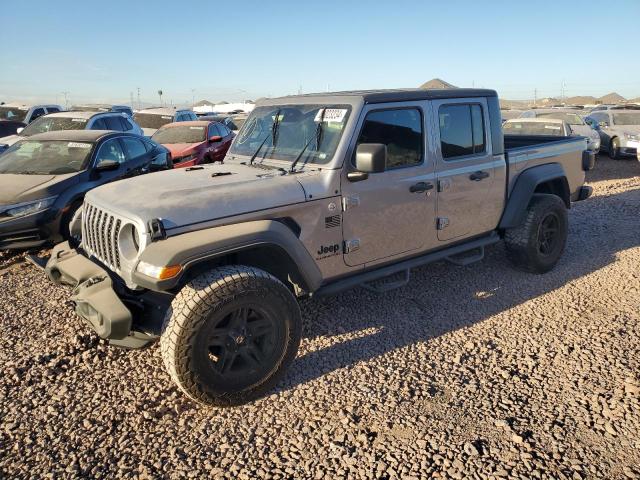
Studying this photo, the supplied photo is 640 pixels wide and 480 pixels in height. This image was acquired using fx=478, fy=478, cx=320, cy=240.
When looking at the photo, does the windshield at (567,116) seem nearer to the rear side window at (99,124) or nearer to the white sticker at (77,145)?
the rear side window at (99,124)

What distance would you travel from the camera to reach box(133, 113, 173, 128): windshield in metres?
16.2

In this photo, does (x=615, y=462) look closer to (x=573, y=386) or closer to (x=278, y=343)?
(x=573, y=386)

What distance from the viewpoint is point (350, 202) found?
3586mm

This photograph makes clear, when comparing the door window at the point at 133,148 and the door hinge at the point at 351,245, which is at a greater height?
the door window at the point at 133,148

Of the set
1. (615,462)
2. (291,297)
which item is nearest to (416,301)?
(291,297)

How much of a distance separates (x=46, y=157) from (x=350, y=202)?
16.9ft

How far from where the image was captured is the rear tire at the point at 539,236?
16.5 ft

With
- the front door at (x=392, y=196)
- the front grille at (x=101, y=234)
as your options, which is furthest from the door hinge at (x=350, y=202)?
the front grille at (x=101, y=234)

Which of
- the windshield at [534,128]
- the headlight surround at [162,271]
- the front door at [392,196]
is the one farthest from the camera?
the windshield at [534,128]

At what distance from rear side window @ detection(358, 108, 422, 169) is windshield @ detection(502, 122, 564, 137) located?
9270 mm

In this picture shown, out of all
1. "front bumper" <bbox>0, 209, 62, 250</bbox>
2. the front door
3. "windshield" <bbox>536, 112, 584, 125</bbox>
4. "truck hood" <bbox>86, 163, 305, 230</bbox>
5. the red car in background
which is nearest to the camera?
"truck hood" <bbox>86, 163, 305, 230</bbox>

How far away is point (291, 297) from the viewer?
125 inches

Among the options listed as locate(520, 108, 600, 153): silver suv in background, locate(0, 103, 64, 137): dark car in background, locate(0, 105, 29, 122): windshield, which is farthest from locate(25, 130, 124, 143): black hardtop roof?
locate(520, 108, 600, 153): silver suv in background

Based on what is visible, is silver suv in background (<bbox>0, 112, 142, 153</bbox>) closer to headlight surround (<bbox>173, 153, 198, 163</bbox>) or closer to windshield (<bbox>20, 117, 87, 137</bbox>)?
windshield (<bbox>20, 117, 87, 137</bbox>)
